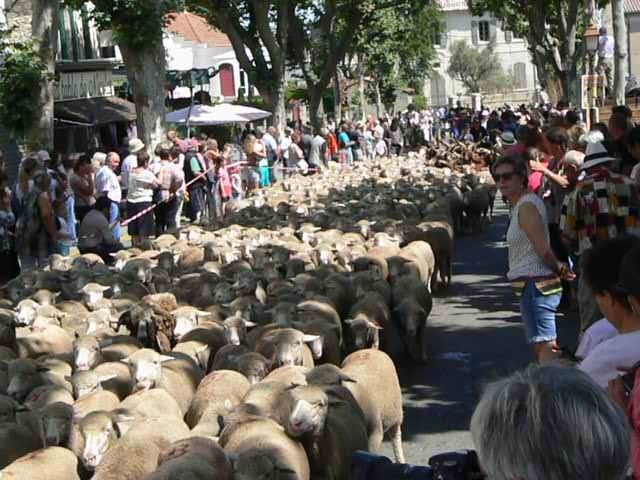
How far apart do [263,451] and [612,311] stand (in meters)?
2.15

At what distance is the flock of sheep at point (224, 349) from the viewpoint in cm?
573

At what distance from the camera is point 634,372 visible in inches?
130

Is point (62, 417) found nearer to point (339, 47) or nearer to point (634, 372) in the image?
point (634, 372)

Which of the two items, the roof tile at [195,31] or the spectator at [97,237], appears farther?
the roof tile at [195,31]

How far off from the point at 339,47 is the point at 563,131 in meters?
23.4

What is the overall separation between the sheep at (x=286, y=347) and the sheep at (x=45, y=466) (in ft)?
6.42

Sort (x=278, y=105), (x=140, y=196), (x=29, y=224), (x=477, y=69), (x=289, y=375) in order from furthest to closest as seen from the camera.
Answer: (x=477, y=69), (x=278, y=105), (x=140, y=196), (x=29, y=224), (x=289, y=375)

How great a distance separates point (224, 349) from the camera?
7.84 metres

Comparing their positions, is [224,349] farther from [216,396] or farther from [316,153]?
[316,153]

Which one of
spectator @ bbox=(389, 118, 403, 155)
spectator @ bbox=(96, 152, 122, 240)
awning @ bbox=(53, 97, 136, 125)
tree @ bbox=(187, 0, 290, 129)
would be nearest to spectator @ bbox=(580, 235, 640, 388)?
spectator @ bbox=(96, 152, 122, 240)

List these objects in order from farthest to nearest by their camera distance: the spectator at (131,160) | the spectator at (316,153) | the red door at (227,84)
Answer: the red door at (227,84) < the spectator at (316,153) < the spectator at (131,160)

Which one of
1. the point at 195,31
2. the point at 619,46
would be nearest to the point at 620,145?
the point at 619,46

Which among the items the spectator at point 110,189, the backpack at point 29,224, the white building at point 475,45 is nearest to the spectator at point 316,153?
the spectator at point 110,189

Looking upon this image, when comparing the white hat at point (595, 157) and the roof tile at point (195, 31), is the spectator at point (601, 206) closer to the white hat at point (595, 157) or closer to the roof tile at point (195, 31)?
the white hat at point (595, 157)
